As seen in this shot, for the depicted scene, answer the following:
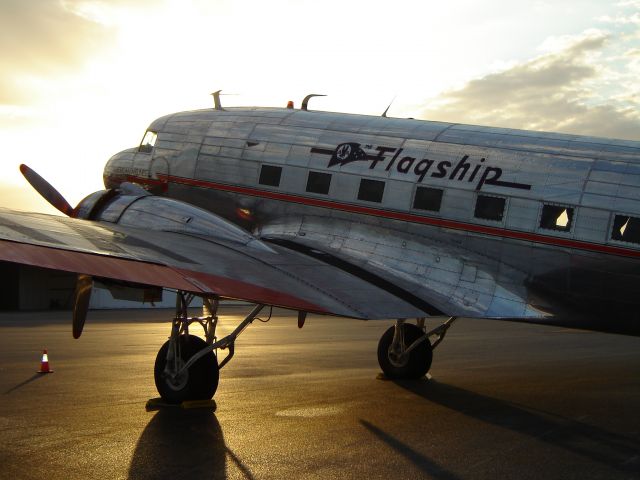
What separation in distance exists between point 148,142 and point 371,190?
5874mm

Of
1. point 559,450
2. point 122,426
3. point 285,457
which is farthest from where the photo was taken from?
point 122,426

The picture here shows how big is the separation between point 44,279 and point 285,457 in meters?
43.5

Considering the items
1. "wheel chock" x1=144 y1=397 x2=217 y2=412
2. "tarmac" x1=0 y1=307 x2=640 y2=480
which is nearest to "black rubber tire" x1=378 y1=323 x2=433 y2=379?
"tarmac" x1=0 y1=307 x2=640 y2=480

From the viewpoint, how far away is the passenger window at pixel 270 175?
15297 millimetres

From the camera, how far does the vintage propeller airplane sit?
11062 mm

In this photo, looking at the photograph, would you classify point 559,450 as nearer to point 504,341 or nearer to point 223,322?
point 504,341

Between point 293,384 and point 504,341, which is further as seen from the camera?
point 504,341

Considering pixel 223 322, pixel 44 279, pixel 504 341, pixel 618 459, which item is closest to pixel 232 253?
pixel 618 459

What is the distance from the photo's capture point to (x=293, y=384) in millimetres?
14898

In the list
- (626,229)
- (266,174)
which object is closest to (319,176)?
(266,174)

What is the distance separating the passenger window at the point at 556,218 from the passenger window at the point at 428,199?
1817 millimetres

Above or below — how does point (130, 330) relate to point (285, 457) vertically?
below

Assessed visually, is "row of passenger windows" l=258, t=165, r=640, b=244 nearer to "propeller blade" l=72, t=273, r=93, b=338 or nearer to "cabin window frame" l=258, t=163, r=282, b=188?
"cabin window frame" l=258, t=163, r=282, b=188

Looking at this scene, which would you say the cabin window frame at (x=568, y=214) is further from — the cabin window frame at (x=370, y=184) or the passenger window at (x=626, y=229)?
the cabin window frame at (x=370, y=184)
